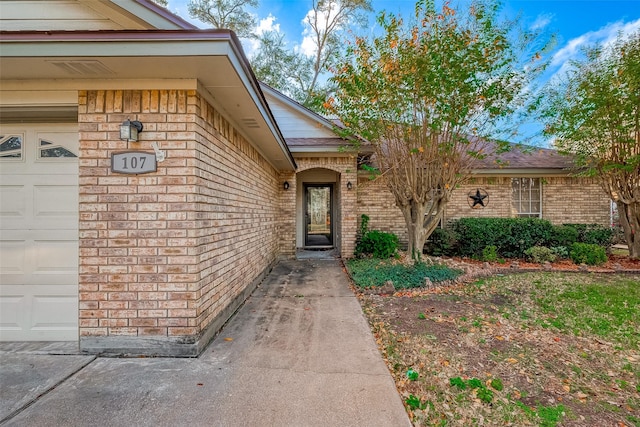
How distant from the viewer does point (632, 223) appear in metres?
7.96

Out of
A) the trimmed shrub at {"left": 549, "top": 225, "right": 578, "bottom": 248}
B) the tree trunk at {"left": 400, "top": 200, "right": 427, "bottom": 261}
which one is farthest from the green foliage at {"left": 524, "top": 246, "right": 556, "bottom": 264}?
the tree trunk at {"left": 400, "top": 200, "right": 427, "bottom": 261}

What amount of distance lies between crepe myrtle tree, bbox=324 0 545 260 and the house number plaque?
15.1ft

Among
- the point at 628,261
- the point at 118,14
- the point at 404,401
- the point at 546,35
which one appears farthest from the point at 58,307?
the point at 628,261

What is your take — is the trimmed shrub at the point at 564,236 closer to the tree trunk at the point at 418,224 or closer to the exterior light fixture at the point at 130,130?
the tree trunk at the point at 418,224

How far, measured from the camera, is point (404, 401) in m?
2.24

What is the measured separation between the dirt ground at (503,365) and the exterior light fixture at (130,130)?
335 centimetres

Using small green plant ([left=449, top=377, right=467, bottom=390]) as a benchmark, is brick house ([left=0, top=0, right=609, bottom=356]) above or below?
above

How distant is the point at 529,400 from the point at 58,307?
179 inches

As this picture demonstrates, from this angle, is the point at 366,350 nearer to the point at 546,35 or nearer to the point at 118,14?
the point at 118,14

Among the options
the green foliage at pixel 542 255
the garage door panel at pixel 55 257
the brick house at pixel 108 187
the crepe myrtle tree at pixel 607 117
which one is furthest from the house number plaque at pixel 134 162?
the green foliage at pixel 542 255

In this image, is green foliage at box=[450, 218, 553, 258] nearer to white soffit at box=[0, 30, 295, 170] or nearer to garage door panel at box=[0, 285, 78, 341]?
white soffit at box=[0, 30, 295, 170]

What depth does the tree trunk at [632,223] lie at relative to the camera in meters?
7.83

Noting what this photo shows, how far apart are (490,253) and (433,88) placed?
16.3ft

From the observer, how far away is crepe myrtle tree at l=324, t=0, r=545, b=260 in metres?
5.55
